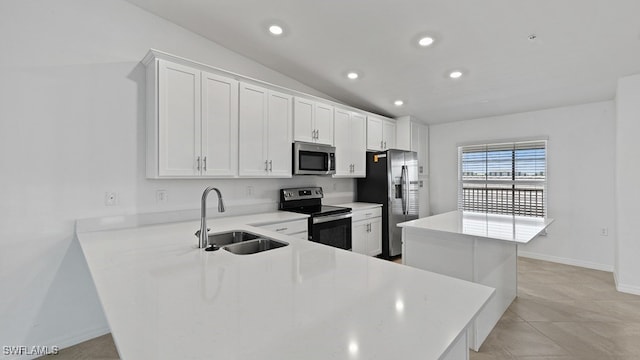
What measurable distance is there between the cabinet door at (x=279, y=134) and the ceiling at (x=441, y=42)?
534 millimetres

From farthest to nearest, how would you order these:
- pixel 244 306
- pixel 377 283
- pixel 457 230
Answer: pixel 457 230 < pixel 377 283 < pixel 244 306

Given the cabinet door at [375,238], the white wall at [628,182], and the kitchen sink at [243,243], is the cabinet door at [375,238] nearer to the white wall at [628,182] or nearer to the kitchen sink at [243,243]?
the kitchen sink at [243,243]

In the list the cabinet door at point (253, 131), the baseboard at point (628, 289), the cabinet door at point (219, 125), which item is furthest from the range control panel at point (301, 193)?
the baseboard at point (628, 289)

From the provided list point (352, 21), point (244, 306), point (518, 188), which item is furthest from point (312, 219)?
point (518, 188)

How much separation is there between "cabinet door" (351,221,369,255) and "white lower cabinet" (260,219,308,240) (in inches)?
37.0

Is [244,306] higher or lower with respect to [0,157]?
lower

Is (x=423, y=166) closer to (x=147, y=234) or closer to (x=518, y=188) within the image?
(x=518, y=188)

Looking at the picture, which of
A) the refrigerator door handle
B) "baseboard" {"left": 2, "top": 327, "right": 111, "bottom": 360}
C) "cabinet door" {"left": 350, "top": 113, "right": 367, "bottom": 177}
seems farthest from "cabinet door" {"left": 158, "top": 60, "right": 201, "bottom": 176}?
the refrigerator door handle

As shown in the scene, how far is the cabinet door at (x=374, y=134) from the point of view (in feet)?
14.8

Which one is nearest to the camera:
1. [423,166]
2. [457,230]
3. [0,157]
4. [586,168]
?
[0,157]

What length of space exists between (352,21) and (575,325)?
3417 mm

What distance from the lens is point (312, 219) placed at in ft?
10.3

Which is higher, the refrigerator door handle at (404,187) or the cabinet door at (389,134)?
the cabinet door at (389,134)

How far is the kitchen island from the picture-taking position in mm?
2150
